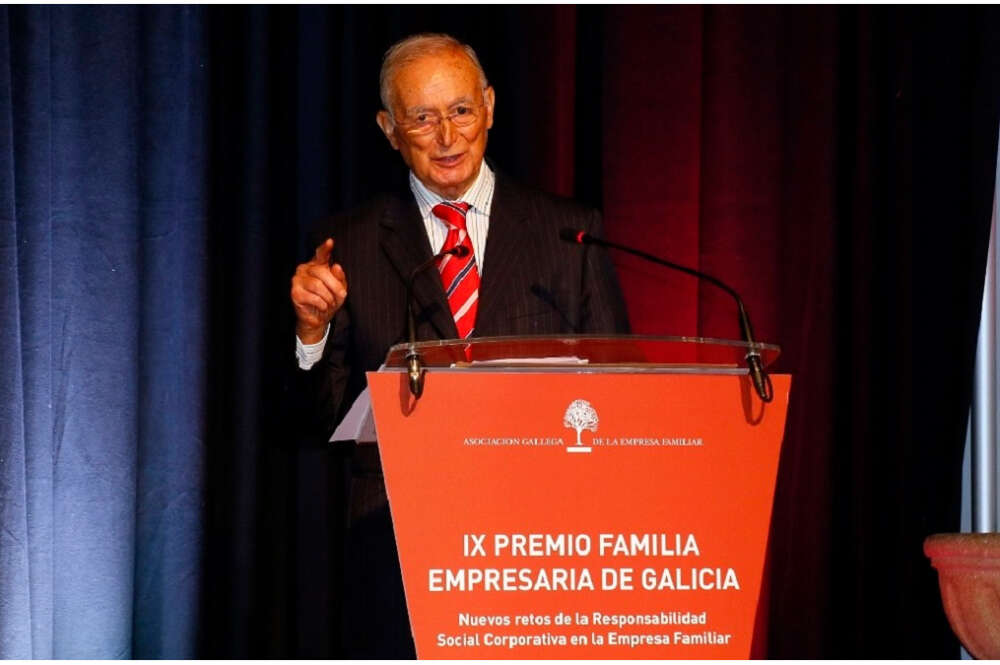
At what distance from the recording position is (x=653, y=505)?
130 cm

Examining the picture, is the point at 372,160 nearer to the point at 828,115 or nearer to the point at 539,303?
the point at 539,303

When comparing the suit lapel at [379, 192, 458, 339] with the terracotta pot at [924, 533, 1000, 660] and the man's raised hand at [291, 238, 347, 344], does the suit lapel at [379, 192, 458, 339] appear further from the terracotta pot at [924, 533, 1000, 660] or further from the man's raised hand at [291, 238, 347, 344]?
the terracotta pot at [924, 533, 1000, 660]

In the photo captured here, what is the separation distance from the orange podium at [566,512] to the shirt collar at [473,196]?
995 millimetres

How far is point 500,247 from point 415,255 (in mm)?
149

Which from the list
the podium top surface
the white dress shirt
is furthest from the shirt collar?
the podium top surface

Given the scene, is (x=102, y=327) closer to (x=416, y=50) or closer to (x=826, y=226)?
(x=416, y=50)

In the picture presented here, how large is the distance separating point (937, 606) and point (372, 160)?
1.59 m

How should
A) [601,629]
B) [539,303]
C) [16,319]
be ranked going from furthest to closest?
1. [16,319]
2. [539,303]
3. [601,629]

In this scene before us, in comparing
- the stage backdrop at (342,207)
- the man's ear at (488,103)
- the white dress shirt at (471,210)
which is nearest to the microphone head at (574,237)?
the white dress shirt at (471,210)

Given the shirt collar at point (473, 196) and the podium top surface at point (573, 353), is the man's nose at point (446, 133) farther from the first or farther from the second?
the podium top surface at point (573, 353)

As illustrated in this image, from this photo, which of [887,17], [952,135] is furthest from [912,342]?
[887,17]

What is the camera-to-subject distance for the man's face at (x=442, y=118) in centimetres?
222

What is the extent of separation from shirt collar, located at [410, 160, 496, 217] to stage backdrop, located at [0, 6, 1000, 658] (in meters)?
0.50

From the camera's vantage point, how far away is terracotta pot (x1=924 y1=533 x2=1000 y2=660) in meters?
1.77
